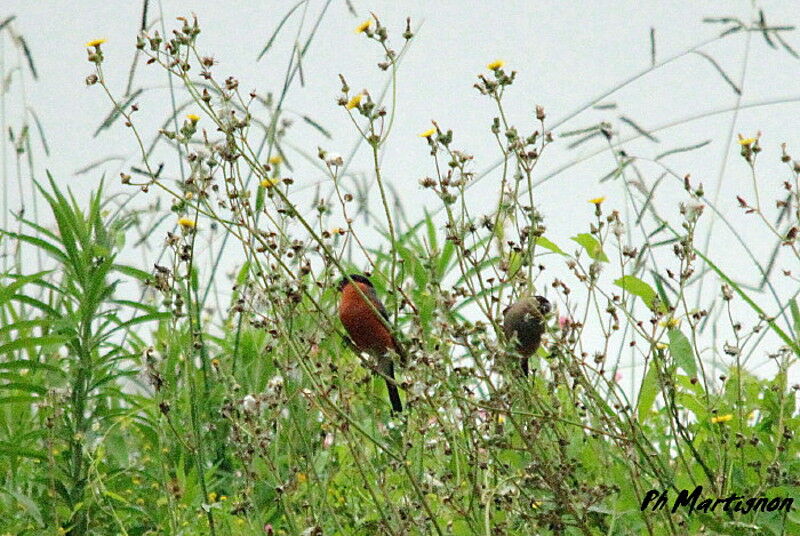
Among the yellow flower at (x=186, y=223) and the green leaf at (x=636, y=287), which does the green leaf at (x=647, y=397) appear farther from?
the yellow flower at (x=186, y=223)

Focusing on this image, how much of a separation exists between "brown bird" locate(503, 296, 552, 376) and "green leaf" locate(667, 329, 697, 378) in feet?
1.14

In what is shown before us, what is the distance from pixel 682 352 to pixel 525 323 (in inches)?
16.9

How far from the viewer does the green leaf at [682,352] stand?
9.49 ft

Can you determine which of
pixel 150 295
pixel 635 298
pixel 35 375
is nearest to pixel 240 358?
pixel 150 295

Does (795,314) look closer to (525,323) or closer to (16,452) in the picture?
(525,323)

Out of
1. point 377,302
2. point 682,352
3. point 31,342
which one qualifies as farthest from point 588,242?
point 31,342

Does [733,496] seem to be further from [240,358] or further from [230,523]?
[240,358]

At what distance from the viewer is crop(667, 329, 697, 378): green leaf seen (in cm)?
289

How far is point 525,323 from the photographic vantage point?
2824mm

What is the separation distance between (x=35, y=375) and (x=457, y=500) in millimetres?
2109

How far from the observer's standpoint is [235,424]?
2676 millimetres

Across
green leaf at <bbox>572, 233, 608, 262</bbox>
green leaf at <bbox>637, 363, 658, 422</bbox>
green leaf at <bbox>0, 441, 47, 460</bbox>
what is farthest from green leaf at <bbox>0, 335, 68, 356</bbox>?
green leaf at <bbox>637, 363, 658, 422</bbox>

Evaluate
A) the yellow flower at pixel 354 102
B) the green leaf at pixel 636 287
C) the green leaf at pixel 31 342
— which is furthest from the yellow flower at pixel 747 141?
the green leaf at pixel 31 342

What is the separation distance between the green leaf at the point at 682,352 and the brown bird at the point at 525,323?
35cm
